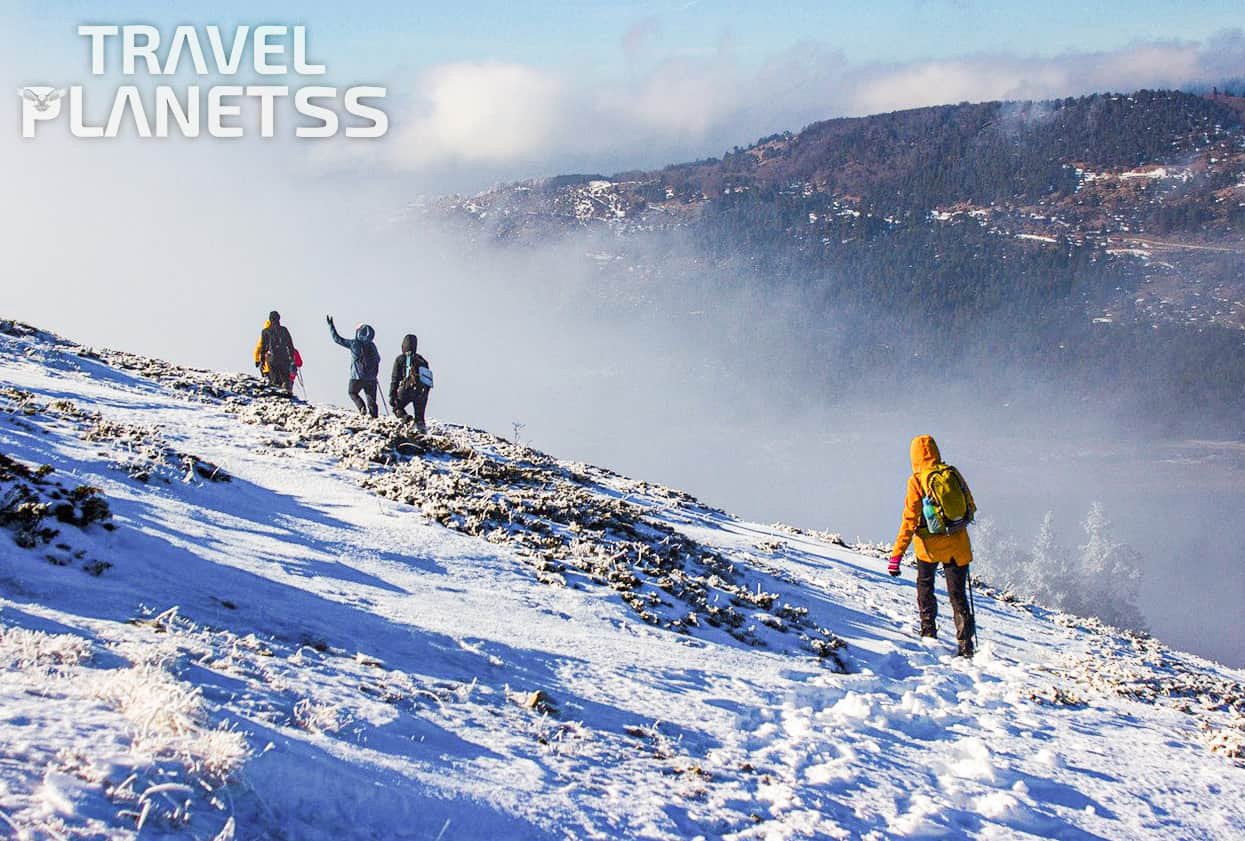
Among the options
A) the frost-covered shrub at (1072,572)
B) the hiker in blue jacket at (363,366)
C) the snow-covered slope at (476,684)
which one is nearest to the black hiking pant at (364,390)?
the hiker in blue jacket at (363,366)

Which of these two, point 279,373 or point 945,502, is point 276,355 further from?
point 945,502

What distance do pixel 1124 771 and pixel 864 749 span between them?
240 centimetres

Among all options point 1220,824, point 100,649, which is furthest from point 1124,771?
point 100,649

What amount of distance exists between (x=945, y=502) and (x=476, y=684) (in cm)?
661

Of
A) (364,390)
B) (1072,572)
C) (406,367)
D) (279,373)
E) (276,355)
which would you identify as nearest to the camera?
(406,367)

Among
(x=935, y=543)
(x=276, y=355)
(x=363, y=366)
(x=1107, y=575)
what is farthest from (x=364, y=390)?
(x=1107, y=575)

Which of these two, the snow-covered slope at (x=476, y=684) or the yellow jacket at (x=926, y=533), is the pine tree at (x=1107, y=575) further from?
the yellow jacket at (x=926, y=533)

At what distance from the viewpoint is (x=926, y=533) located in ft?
34.5

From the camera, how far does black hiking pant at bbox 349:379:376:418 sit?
1919cm

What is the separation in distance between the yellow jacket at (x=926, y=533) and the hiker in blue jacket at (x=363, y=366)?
12447mm

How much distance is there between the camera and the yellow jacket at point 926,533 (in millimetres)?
10352

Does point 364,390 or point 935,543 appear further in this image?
point 364,390

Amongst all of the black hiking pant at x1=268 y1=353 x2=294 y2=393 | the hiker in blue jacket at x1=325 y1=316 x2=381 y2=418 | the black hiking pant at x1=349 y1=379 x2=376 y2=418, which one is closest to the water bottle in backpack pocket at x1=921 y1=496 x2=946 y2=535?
the hiker in blue jacket at x1=325 y1=316 x2=381 y2=418

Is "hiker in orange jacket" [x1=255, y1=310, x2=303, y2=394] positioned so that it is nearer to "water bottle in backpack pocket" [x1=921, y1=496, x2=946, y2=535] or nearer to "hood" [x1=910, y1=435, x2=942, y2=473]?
"hood" [x1=910, y1=435, x2=942, y2=473]
